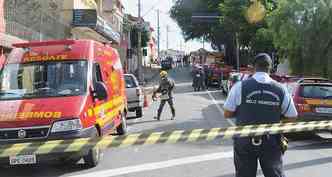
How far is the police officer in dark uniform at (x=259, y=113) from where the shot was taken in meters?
6.32

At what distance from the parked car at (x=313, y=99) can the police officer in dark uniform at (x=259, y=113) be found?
28.0 feet

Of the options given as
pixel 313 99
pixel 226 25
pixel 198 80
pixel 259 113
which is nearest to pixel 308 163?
pixel 313 99

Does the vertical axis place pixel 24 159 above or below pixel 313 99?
below

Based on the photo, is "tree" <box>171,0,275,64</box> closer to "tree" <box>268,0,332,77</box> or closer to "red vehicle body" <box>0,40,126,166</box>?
"tree" <box>268,0,332,77</box>

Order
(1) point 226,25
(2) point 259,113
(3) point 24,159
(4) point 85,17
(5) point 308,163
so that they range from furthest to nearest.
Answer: (1) point 226,25 < (4) point 85,17 < (5) point 308,163 < (3) point 24,159 < (2) point 259,113

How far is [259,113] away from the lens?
21.1 feet

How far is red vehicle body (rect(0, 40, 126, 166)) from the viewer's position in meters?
9.94

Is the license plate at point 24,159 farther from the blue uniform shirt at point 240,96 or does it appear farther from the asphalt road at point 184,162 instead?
the blue uniform shirt at point 240,96

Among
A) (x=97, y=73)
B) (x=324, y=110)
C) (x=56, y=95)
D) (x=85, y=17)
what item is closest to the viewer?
(x=56, y=95)

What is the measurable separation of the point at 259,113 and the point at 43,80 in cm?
577

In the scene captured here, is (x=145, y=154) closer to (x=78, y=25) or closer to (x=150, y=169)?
(x=150, y=169)

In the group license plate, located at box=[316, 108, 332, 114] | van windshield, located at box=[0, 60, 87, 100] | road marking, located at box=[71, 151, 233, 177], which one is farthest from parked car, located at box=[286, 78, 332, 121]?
van windshield, located at box=[0, 60, 87, 100]

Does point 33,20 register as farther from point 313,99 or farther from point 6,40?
point 313,99

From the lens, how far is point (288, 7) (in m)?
27.8
